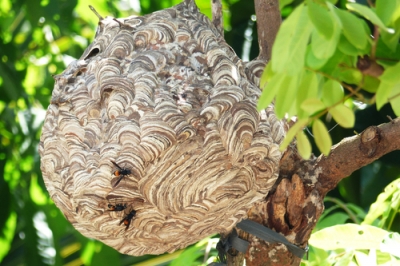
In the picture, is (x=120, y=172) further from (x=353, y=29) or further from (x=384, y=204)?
(x=384, y=204)

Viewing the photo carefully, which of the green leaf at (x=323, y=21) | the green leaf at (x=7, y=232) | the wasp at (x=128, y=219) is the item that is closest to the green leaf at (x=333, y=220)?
the wasp at (x=128, y=219)

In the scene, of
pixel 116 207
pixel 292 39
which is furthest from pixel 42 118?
pixel 292 39

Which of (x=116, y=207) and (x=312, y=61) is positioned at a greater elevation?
(x=312, y=61)

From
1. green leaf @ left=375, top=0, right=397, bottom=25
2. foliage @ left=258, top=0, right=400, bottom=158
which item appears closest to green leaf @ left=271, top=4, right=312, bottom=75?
foliage @ left=258, top=0, right=400, bottom=158

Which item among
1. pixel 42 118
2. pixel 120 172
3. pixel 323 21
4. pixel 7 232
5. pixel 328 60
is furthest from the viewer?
pixel 7 232

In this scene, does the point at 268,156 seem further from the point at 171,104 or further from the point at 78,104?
the point at 78,104

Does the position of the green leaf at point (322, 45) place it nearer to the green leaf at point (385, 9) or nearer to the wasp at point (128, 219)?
the green leaf at point (385, 9)

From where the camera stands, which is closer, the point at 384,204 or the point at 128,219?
the point at 128,219

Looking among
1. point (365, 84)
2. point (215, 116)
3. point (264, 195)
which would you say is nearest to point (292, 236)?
point (264, 195)

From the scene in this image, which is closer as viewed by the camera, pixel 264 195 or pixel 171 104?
pixel 171 104
